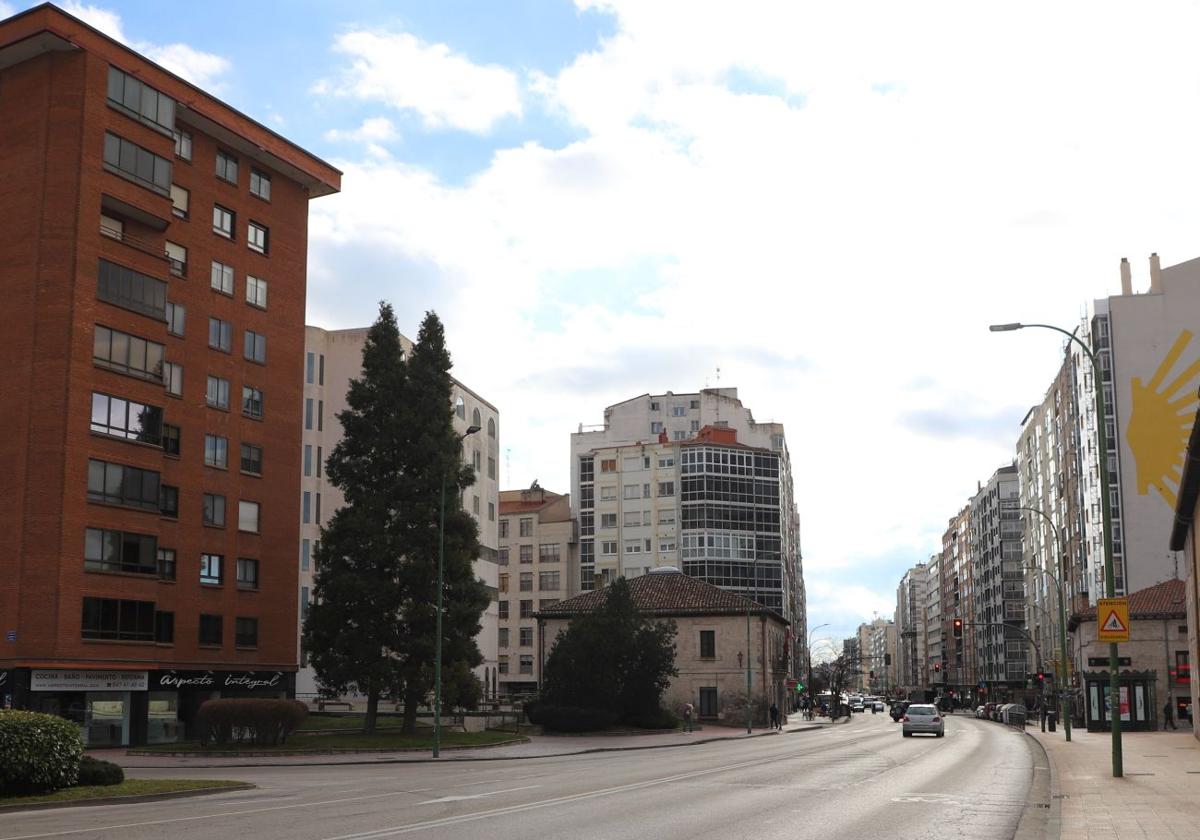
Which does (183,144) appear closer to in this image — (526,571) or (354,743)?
(354,743)

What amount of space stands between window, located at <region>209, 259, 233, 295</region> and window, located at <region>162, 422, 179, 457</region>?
719 cm

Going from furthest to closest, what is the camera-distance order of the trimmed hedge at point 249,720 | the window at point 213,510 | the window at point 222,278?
the window at point 222,278
the window at point 213,510
the trimmed hedge at point 249,720

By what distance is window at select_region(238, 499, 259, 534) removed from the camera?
54.8 meters

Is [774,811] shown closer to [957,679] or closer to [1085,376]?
[1085,376]

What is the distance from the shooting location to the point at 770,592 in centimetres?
12169

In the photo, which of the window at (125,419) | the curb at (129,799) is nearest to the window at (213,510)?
the window at (125,419)

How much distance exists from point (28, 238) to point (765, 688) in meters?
53.9

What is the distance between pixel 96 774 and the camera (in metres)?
23.8

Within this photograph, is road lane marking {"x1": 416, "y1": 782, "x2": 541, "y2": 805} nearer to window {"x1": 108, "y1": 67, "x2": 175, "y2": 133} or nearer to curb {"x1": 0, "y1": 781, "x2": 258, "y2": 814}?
curb {"x1": 0, "y1": 781, "x2": 258, "y2": 814}

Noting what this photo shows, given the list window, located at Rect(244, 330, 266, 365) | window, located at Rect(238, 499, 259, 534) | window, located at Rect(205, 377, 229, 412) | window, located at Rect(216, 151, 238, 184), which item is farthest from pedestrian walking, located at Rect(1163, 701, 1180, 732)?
window, located at Rect(216, 151, 238, 184)

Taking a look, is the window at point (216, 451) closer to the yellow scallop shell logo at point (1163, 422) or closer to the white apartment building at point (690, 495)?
the white apartment building at point (690, 495)

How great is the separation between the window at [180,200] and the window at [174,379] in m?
6.90

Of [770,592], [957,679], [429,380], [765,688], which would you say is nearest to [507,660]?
[770,592]

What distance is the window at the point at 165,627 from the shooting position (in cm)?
4934
